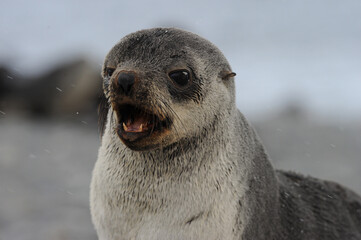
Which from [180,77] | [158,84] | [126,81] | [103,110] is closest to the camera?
[126,81]

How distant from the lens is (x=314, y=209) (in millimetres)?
4078

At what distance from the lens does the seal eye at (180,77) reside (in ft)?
10.2

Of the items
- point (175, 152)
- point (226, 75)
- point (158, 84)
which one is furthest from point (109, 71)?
point (226, 75)

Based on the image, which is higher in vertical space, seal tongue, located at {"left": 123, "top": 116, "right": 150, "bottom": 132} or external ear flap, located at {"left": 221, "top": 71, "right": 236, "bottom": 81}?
external ear flap, located at {"left": 221, "top": 71, "right": 236, "bottom": 81}

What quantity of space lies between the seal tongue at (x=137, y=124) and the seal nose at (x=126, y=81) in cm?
24

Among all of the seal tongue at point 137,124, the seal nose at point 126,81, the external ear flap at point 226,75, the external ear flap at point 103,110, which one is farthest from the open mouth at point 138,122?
the external ear flap at point 226,75

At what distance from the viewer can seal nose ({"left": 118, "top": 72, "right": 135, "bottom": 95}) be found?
2.86 metres

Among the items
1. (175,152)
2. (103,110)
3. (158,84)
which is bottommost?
(175,152)

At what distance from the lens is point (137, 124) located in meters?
3.04

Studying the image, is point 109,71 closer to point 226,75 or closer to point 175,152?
point 175,152

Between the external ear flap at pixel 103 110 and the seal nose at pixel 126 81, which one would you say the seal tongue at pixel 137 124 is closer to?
the seal nose at pixel 126 81

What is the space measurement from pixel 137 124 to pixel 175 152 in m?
0.39

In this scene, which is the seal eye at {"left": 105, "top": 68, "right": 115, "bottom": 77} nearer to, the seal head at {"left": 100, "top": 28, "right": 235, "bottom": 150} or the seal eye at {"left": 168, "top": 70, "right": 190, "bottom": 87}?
the seal head at {"left": 100, "top": 28, "right": 235, "bottom": 150}

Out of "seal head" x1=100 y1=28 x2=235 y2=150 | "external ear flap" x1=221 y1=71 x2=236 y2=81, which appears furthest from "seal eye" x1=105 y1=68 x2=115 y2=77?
"external ear flap" x1=221 y1=71 x2=236 y2=81
